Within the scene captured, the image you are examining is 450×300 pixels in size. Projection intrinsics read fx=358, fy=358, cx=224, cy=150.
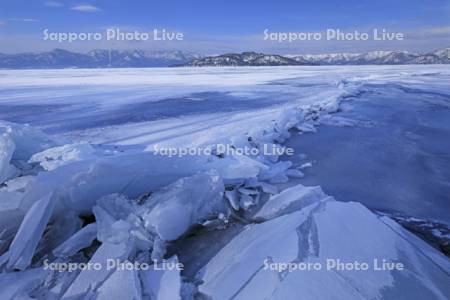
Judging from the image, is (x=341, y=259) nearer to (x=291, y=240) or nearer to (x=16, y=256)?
(x=291, y=240)

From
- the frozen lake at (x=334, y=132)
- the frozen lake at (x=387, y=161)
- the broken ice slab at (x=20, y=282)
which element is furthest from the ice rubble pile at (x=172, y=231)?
the frozen lake at (x=334, y=132)

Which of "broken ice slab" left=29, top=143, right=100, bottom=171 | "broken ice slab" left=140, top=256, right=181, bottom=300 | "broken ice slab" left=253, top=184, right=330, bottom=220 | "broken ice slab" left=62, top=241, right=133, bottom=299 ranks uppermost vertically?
"broken ice slab" left=29, top=143, right=100, bottom=171

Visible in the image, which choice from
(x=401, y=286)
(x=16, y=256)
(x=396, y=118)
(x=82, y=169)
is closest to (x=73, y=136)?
(x=82, y=169)

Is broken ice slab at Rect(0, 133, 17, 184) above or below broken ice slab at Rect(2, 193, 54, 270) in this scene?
above

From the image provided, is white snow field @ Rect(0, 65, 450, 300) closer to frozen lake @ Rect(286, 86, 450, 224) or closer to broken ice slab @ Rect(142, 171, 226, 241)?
broken ice slab @ Rect(142, 171, 226, 241)

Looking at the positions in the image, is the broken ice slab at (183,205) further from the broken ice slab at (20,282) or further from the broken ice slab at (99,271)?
the broken ice slab at (20,282)

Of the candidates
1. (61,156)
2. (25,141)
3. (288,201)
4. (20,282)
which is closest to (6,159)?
(61,156)

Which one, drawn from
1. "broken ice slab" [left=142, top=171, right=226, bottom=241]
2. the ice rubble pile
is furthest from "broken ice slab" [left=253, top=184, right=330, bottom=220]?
"broken ice slab" [left=142, top=171, right=226, bottom=241]

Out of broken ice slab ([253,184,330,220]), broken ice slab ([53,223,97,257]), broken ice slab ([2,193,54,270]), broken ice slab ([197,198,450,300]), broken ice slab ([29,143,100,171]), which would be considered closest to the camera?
broken ice slab ([197,198,450,300])
